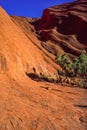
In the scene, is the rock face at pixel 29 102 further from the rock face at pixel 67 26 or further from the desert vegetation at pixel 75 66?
the rock face at pixel 67 26

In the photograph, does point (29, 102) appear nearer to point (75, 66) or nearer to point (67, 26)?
point (75, 66)

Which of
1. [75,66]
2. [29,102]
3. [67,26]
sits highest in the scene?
[67,26]

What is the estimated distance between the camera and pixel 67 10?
A: 60031mm

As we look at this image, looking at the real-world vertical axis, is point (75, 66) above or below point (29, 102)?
above

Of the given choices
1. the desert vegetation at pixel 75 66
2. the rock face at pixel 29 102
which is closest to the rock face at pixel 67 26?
the desert vegetation at pixel 75 66

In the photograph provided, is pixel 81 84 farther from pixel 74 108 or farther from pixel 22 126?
pixel 22 126

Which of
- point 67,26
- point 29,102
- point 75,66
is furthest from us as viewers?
point 67,26

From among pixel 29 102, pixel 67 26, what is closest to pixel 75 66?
pixel 29 102

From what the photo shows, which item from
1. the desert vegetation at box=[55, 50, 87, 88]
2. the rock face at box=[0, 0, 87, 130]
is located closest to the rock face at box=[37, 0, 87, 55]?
the desert vegetation at box=[55, 50, 87, 88]

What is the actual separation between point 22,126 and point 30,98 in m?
4.29

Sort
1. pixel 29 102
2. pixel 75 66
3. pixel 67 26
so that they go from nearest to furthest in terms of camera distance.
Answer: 1. pixel 29 102
2. pixel 75 66
3. pixel 67 26

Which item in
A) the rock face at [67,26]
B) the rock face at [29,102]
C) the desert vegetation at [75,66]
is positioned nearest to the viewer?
the rock face at [29,102]

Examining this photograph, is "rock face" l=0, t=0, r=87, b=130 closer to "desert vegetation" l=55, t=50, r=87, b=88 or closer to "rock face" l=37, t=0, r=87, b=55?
"desert vegetation" l=55, t=50, r=87, b=88

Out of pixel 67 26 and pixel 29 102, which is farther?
pixel 67 26
